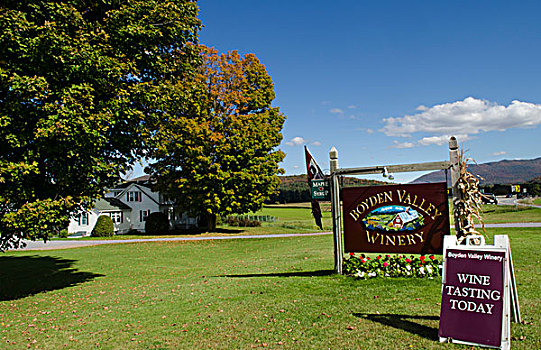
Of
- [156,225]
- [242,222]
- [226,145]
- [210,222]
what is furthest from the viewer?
[242,222]

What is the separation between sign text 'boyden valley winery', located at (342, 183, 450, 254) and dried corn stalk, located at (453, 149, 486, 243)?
902mm

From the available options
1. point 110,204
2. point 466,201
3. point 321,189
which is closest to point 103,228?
point 110,204

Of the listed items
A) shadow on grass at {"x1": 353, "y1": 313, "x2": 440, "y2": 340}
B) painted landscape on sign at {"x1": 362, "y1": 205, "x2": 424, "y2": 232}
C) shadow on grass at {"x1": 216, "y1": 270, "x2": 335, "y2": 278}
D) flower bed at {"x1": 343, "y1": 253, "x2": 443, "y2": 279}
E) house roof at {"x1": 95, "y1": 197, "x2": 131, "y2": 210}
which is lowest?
shadow on grass at {"x1": 216, "y1": 270, "x2": 335, "y2": 278}

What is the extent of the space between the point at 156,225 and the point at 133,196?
10.7m

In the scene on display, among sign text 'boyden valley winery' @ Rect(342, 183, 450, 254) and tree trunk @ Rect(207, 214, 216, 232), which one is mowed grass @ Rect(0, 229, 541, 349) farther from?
tree trunk @ Rect(207, 214, 216, 232)

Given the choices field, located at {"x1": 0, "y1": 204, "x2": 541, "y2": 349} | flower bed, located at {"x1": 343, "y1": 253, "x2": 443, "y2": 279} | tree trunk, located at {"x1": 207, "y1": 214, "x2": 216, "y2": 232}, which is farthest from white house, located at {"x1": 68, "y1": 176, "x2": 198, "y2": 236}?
flower bed, located at {"x1": 343, "y1": 253, "x2": 443, "y2": 279}

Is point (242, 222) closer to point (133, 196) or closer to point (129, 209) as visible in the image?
point (129, 209)

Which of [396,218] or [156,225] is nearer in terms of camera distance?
[396,218]

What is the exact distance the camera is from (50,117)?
361 inches

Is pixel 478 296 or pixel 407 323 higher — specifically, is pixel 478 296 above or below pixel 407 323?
above

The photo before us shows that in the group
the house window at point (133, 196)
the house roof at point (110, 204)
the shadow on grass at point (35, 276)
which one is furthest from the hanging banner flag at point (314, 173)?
the house window at point (133, 196)

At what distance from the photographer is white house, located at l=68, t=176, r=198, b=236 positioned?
44219 millimetres

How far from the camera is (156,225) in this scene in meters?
39.1

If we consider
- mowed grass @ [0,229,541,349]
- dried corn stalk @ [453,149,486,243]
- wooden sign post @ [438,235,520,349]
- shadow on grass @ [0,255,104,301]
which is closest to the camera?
wooden sign post @ [438,235,520,349]
